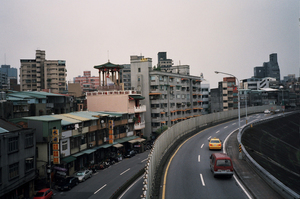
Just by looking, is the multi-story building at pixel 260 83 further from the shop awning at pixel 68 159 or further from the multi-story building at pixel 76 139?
the shop awning at pixel 68 159

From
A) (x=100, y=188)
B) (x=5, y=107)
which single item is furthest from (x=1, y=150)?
(x=100, y=188)

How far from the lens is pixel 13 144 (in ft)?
98.0

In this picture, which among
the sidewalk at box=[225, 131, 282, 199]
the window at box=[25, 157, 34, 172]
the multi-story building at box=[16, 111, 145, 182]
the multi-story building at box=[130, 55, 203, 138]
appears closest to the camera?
the sidewalk at box=[225, 131, 282, 199]

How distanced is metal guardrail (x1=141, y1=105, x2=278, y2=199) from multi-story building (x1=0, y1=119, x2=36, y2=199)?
17.3 metres

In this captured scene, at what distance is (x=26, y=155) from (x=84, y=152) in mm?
12981

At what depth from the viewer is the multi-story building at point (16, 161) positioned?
27922 mm

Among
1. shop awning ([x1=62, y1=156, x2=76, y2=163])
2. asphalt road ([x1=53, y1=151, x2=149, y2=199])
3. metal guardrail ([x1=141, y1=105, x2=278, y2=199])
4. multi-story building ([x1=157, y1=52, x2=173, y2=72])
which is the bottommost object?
asphalt road ([x1=53, y1=151, x2=149, y2=199])

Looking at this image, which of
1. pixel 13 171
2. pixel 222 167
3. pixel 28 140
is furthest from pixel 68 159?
pixel 222 167

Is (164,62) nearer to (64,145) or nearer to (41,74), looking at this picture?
(41,74)

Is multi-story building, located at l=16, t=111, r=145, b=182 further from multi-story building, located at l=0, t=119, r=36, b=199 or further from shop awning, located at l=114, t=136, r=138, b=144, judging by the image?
multi-story building, located at l=0, t=119, r=36, b=199

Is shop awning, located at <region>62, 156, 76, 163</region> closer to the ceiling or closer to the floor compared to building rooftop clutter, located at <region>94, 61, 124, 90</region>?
closer to the floor

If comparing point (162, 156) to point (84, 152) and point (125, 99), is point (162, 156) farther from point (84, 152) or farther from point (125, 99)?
point (125, 99)

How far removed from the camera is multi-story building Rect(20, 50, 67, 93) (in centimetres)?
10962

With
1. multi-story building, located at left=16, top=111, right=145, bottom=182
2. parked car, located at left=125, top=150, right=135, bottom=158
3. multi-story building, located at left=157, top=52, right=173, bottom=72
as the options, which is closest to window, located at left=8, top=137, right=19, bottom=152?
multi-story building, located at left=16, top=111, right=145, bottom=182
